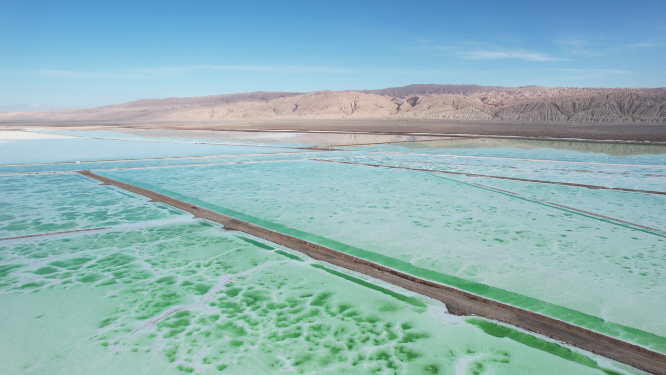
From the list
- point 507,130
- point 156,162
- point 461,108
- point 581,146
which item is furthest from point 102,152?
point 461,108

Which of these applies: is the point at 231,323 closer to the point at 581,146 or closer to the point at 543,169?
the point at 543,169

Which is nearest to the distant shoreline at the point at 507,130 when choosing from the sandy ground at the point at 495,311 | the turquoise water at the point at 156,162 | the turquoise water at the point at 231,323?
the turquoise water at the point at 156,162

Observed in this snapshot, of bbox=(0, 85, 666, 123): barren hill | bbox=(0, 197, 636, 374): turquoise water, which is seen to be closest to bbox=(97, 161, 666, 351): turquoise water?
bbox=(0, 197, 636, 374): turquoise water

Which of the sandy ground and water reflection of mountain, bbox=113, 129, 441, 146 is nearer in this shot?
A: the sandy ground

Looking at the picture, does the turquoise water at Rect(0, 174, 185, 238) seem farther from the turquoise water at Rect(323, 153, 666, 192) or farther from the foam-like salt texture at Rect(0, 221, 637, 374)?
the turquoise water at Rect(323, 153, 666, 192)

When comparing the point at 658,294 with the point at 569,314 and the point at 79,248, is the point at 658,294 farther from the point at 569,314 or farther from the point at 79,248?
the point at 79,248

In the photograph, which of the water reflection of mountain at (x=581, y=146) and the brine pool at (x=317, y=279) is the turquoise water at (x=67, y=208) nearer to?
the brine pool at (x=317, y=279)
